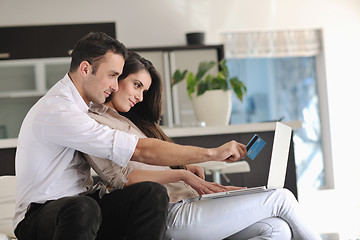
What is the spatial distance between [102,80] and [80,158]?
29cm

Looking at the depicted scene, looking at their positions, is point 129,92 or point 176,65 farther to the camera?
point 176,65

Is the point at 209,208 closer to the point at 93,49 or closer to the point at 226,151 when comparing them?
the point at 226,151

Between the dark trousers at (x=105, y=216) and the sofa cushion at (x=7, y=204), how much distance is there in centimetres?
54

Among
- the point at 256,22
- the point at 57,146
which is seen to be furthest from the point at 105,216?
the point at 256,22

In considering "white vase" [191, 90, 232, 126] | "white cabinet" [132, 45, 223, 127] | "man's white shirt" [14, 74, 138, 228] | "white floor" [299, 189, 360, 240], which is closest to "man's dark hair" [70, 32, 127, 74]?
"man's white shirt" [14, 74, 138, 228]

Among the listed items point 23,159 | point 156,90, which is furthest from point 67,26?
point 23,159

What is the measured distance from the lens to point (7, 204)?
2.30 m

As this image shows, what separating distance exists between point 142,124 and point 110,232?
0.65m

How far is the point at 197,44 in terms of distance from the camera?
625 centimetres

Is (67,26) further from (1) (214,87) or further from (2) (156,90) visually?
(2) (156,90)

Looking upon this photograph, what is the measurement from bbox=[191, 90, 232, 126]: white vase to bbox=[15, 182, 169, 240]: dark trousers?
6.24 ft

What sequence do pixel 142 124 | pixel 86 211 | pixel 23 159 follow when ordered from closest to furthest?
1. pixel 86 211
2. pixel 23 159
3. pixel 142 124

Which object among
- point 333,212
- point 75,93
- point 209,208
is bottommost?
point 333,212

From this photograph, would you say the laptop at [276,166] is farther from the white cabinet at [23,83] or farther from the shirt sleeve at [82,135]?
the white cabinet at [23,83]
